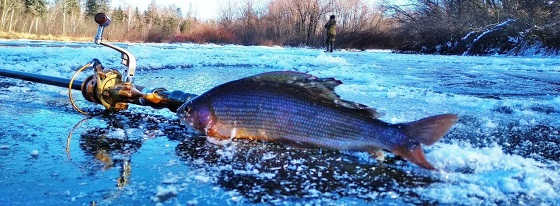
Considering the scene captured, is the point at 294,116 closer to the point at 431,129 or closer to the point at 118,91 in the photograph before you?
the point at 431,129

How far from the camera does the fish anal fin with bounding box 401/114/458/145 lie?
189 cm

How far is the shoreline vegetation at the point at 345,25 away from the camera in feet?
79.8

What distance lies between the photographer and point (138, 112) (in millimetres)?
3404

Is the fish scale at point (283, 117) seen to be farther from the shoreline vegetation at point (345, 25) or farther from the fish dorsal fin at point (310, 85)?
the shoreline vegetation at point (345, 25)

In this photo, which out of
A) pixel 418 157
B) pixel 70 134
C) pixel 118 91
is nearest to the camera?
pixel 418 157

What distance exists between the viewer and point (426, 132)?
1891mm

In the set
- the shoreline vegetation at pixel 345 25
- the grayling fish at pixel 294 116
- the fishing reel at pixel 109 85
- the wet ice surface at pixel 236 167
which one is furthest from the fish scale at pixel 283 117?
the shoreline vegetation at pixel 345 25

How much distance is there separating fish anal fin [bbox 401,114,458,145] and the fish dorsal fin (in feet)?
1.03

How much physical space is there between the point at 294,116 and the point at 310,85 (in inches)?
6.7

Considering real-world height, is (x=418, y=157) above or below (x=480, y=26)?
below

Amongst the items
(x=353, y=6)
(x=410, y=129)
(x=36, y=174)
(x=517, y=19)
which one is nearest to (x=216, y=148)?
(x=36, y=174)

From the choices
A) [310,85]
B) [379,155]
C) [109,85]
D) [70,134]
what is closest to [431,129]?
[379,155]

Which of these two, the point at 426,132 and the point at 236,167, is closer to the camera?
the point at 426,132

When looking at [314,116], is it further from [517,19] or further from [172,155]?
[517,19]
